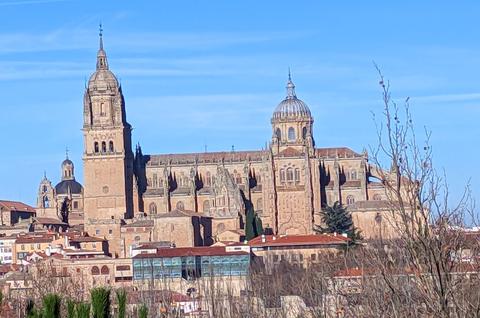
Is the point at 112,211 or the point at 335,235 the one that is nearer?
the point at 335,235

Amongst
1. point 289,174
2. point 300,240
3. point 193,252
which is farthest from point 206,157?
point 193,252

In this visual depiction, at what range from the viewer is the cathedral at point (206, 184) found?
311 ft

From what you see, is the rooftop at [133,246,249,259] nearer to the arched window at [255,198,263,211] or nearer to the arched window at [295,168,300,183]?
the arched window at [295,168,300,183]

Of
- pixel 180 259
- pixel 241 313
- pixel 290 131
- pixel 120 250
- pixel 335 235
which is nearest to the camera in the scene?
pixel 241 313

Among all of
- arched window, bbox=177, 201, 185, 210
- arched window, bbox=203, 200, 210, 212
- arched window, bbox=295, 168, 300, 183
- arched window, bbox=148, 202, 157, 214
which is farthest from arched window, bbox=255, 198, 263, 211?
arched window, bbox=148, 202, 157, 214

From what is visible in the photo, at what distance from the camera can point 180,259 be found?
78.8 m

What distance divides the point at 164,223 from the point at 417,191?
7775 cm

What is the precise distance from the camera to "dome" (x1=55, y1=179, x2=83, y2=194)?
113125 mm

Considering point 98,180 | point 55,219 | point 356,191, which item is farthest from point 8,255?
point 356,191

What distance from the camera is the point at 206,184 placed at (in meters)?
102

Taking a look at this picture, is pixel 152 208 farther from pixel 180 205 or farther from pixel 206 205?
pixel 206 205

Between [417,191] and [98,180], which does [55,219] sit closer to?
[98,180]

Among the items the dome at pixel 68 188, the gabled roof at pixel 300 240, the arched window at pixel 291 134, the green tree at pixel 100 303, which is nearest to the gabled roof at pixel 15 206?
the dome at pixel 68 188

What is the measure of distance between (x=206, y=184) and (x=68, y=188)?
1590 cm
